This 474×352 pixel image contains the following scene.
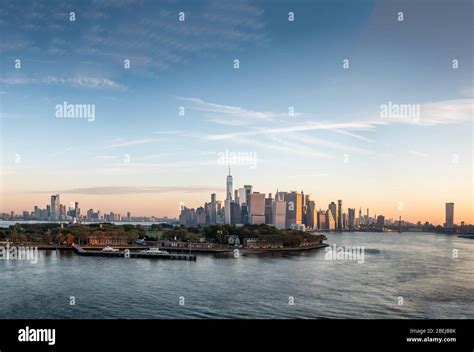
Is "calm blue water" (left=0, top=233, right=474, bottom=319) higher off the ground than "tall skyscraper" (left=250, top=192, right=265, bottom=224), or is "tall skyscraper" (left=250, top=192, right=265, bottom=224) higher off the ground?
"tall skyscraper" (left=250, top=192, right=265, bottom=224)

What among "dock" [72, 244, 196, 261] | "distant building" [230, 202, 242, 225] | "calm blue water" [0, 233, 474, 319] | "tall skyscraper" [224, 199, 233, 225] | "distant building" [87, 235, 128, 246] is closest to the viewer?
"calm blue water" [0, 233, 474, 319]

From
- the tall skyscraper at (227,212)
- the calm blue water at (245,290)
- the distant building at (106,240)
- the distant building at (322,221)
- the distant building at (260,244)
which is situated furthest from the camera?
the distant building at (322,221)

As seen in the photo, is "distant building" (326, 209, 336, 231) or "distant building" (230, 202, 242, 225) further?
"distant building" (326, 209, 336, 231)

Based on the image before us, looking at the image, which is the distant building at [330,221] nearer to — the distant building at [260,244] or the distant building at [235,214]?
the distant building at [235,214]

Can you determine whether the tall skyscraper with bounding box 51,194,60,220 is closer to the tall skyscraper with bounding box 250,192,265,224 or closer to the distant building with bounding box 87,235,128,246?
the distant building with bounding box 87,235,128,246

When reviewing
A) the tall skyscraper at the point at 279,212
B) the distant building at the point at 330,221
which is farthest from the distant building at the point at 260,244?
the distant building at the point at 330,221

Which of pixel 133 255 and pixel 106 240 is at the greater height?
pixel 106 240

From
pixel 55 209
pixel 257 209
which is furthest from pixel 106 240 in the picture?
pixel 257 209

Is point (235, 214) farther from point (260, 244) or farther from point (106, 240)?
point (106, 240)

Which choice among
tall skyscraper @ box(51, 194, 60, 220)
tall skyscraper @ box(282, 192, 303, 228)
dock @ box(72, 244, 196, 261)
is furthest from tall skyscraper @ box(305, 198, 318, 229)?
tall skyscraper @ box(51, 194, 60, 220)
